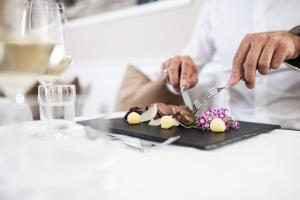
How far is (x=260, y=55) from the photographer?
67 cm

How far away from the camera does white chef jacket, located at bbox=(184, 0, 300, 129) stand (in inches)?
40.6

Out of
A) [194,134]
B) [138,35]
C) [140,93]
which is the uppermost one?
[138,35]

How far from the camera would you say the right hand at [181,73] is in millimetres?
933

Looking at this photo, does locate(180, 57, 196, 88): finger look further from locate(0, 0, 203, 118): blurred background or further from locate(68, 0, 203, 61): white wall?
locate(68, 0, 203, 61): white wall

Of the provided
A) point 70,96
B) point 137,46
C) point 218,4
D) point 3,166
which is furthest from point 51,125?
point 137,46

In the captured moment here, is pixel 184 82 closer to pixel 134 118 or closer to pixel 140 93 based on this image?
pixel 134 118

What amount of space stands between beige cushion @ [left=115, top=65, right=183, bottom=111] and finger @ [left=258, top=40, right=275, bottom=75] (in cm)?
67

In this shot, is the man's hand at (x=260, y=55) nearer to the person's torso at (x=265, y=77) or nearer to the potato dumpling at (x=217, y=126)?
the potato dumpling at (x=217, y=126)

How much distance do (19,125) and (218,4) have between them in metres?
1.12

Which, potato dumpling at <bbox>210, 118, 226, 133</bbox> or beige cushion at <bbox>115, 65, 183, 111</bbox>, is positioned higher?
potato dumpling at <bbox>210, 118, 226, 133</bbox>

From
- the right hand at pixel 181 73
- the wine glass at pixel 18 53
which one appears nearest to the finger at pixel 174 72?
the right hand at pixel 181 73

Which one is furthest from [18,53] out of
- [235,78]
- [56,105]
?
[235,78]

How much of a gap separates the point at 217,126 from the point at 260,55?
199 mm

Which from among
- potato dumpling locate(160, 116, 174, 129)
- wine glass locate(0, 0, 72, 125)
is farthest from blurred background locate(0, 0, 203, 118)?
wine glass locate(0, 0, 72, 125)
